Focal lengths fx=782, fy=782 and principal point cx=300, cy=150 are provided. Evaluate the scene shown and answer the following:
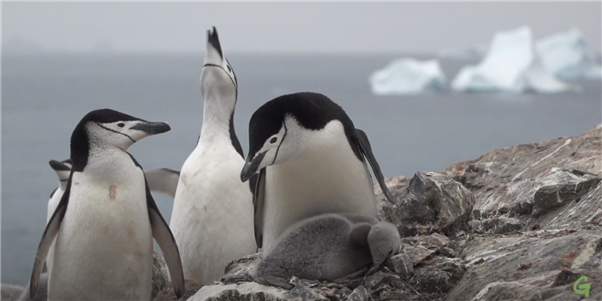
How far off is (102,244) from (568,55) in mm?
36784

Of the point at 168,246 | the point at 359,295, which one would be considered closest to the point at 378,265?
the point at 359,295

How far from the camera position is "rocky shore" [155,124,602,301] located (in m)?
2.94

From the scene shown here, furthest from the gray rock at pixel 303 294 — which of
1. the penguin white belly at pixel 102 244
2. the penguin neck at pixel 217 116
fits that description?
the penguin neck at pixel 217 116

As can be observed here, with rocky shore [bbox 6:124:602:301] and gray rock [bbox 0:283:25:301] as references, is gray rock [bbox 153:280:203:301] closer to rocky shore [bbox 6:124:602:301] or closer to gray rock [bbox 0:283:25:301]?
rocky shore [bbox 6:124:602:301]

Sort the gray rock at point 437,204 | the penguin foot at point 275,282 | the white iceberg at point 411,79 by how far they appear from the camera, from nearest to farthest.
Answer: the penguin foot at point 275,282
the gray rock at point 437,204
the white iceberg at point 411,79

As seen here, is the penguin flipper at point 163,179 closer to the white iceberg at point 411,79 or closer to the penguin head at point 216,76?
the penguin head at point 216,76

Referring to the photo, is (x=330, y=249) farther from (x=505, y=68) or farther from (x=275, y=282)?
(x=505, y=68)

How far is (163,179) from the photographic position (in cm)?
592

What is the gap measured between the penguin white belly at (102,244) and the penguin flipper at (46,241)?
0.04 meters

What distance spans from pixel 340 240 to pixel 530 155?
217cm

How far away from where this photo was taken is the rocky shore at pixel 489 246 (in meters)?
2.94

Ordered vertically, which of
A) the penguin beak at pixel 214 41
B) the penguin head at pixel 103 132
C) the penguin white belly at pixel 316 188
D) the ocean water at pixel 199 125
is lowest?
the ocean water at pixel 199 125

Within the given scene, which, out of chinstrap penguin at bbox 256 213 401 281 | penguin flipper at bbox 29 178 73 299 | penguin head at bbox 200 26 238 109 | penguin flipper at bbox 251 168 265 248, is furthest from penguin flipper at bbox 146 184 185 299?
chinstrap penguin at bbox 256 213 401 281

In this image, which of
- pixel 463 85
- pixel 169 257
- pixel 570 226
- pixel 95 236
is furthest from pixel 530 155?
pixel 463 85
